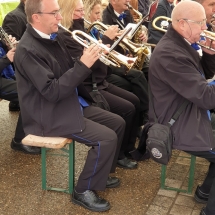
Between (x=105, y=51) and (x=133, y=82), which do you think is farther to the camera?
(x=133, y=82)

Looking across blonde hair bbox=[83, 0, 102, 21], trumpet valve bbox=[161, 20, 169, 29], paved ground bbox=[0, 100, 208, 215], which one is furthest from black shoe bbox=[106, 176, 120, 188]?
blonde hair bbox=[83, 0, 102, 21]

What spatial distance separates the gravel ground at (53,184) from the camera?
355cm

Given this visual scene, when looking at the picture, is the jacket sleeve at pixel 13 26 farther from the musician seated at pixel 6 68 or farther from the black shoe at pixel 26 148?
the black shoe at pixel 26 148

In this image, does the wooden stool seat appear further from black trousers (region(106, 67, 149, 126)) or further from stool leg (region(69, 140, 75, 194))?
black trousers (region(106, 67, 149, 126))

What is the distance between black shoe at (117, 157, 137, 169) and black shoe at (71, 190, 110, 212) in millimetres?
714

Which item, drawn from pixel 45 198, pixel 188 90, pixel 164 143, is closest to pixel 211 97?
pixel 188 90

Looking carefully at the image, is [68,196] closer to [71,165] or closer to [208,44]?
[71,165]

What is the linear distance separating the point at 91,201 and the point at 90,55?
4.03ft

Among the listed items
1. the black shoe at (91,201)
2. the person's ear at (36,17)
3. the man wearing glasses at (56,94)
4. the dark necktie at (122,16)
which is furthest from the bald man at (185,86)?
the dark necktie at (122,16)

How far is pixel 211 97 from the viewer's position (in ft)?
10.2

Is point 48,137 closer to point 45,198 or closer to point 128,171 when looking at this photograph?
point 45,198

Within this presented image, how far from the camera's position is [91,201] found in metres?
3.53

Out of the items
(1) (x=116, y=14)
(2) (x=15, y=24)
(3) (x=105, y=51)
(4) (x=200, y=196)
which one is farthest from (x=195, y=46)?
(2) (x=15, y=24)

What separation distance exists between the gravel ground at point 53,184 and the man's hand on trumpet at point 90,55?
1.24 meters
